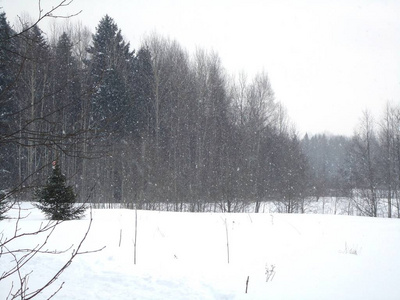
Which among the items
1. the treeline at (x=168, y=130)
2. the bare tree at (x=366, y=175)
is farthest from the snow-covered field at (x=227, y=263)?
the bare tree at (x=366, y=175)

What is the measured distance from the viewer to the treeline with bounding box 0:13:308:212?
18422 mm

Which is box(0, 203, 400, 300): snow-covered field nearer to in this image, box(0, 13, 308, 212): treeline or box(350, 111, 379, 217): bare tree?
box(0, 13, 308, 212): treeline

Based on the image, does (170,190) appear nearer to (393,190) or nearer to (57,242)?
(57,242)

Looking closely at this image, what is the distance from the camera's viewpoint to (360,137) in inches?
902

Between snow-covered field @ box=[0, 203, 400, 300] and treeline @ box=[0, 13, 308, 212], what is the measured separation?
10.1m

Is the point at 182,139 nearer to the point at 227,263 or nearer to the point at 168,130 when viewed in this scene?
the point at 168,130

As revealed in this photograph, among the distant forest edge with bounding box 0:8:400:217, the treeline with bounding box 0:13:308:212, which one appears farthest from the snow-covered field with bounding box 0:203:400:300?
the treeline with bounding box 0:13:308:212

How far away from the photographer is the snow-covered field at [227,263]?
413cm

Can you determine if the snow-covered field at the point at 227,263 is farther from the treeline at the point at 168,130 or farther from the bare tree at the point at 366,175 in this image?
the bare tree at the point at 366,175

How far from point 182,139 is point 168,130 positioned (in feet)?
5.30

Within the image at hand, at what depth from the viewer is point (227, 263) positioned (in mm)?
5047

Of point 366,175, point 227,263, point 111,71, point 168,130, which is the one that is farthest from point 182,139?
point 227,263

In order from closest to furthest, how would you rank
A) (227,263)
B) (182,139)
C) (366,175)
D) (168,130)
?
(227,263), (366,175), (182,139), (168,130)

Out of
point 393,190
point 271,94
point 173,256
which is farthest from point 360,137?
point 173,256
